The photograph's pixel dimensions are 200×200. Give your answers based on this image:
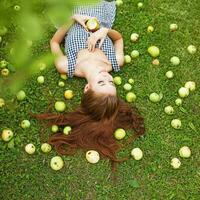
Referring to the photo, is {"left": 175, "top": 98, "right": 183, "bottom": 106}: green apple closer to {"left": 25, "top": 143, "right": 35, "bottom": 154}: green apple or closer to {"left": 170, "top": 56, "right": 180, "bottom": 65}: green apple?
{"left": 170, "top": 56, "right": 180, "bottom": 65}: green apple

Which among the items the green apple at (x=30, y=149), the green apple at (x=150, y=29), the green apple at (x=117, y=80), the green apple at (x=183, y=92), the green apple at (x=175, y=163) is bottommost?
the green apple at (x=30, y=149)

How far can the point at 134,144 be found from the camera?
390cm

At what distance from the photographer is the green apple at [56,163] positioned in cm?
361

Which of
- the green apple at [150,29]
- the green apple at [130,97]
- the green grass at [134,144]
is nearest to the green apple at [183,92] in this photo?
the green grass at [134,144]

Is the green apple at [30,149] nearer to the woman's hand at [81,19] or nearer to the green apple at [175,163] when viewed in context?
the green apple at [175,163]

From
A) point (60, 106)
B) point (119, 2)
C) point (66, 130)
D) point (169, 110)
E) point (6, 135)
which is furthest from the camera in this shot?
point (119, 2)

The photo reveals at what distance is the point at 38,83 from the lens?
14.0 ft

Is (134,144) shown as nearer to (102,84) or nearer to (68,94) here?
(102,84)

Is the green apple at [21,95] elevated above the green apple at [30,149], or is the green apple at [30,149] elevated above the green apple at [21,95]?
the green apple at [21,95]

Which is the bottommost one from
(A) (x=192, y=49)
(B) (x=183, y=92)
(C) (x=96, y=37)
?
(B) (x=183, y=92)

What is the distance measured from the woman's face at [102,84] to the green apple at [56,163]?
0.71 m

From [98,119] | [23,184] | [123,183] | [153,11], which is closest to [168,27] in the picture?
[153,11]

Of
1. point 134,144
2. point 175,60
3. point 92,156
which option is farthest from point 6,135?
point 175,60

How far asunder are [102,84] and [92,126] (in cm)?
40
